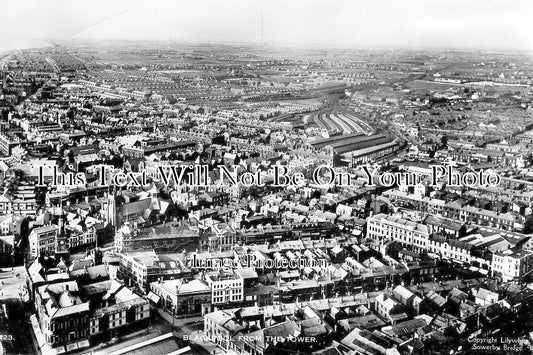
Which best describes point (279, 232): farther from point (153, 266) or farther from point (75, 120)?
point (75, 120)

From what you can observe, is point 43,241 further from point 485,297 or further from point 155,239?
point 485,297

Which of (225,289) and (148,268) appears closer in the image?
(225,289)

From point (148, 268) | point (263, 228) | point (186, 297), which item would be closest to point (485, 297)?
point (263, 228)

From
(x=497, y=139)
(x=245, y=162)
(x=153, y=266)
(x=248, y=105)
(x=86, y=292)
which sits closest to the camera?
(x=86, y=292)

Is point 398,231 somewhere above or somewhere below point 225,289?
below

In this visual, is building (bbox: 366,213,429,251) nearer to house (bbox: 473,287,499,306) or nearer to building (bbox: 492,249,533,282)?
building (bbox: 492,249,533,282)

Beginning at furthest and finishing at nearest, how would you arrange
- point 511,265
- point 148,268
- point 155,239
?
1. point 155,239
2. point 511,265
3. point 148,268

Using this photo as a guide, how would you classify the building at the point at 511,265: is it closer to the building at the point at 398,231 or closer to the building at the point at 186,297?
the building at the point at 398,231

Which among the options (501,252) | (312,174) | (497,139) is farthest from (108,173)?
(497,139)
